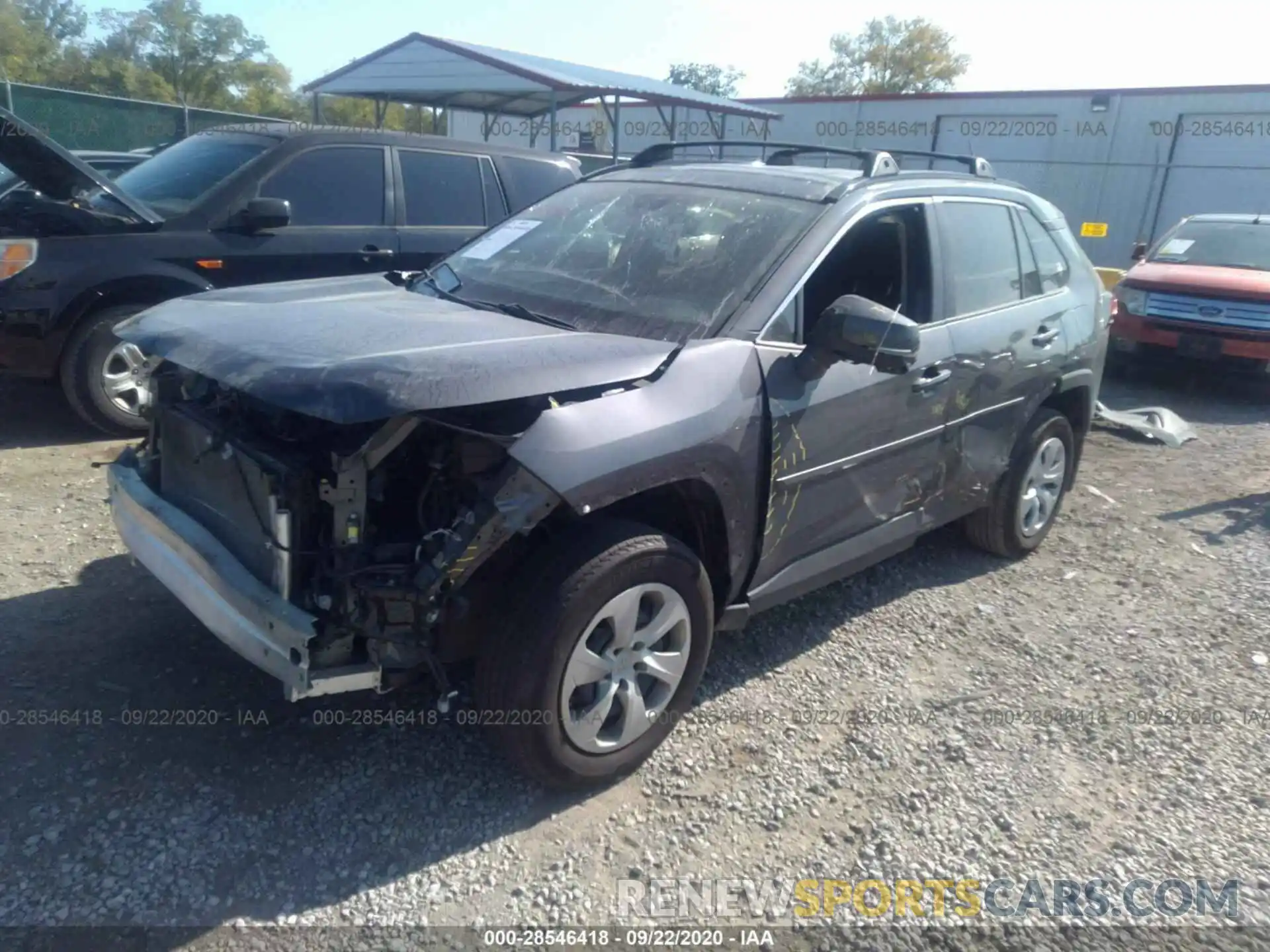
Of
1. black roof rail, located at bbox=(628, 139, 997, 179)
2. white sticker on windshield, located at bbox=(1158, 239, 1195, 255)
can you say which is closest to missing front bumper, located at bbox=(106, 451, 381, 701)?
black roof rail, located at bbox=(628, 139, 997, 179)

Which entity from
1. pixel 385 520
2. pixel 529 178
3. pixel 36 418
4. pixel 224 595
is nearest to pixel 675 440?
pixel 385 520

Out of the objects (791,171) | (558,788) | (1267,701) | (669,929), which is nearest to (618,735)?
(558,788)

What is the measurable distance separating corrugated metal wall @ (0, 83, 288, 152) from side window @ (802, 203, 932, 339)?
553 inches

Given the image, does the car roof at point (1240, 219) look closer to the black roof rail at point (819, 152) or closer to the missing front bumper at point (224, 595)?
the black roof rail at point (819, 152)

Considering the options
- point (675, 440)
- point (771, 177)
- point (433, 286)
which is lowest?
point (675, 440)

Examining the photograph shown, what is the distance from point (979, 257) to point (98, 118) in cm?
1547

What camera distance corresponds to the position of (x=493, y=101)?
59.8 feet

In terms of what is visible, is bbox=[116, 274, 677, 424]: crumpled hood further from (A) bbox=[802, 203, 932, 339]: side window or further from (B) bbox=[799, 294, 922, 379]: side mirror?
(A) bbox=[802, 203, 932, 339]: side window

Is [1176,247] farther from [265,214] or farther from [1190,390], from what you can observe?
[265,214]

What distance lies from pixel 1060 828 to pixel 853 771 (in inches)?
25.5

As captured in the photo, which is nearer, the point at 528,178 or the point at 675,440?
the point at 675,440

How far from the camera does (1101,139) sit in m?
22.2

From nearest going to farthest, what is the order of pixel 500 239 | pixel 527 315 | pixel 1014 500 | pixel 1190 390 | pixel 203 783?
pixel 203 783
pixel 527 315
pixel 500 239
pixel 1014 500
pixel 1190 390

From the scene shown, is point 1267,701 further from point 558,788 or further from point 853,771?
point 558,788
